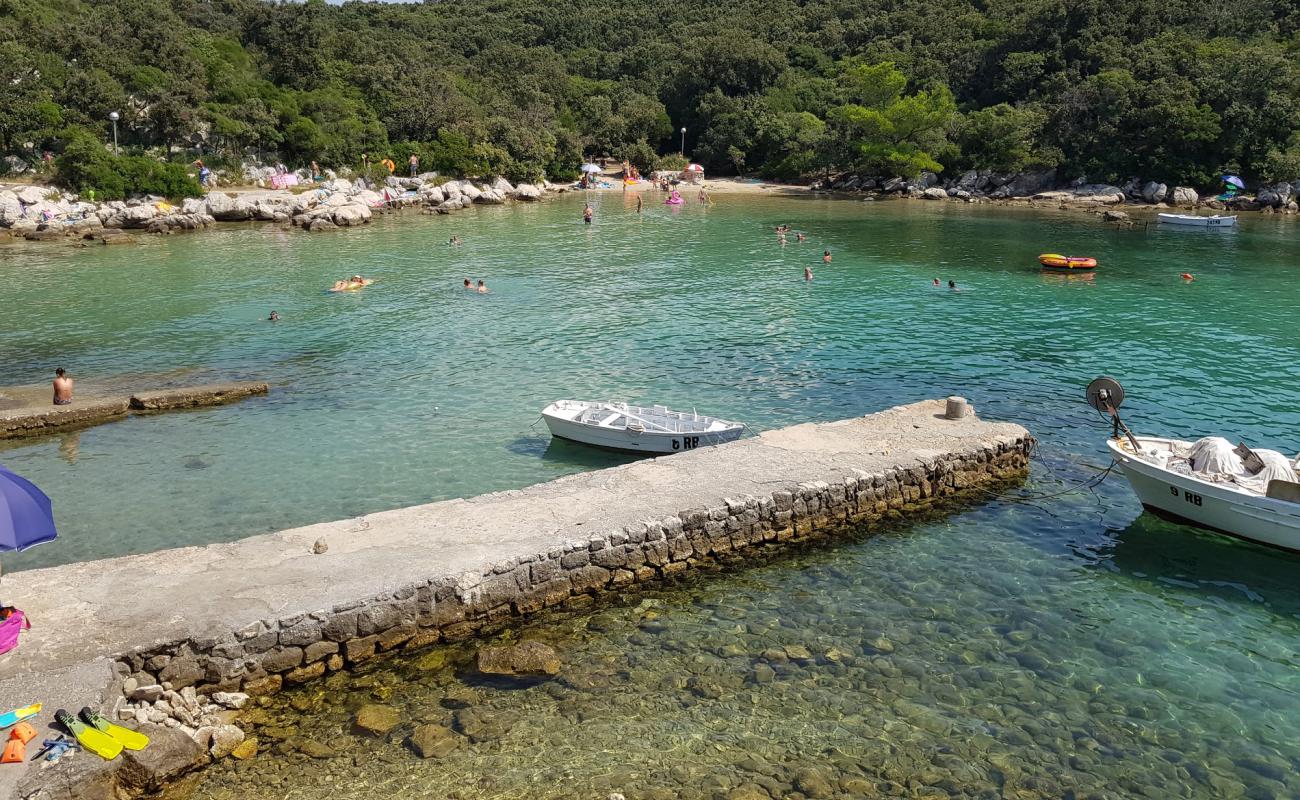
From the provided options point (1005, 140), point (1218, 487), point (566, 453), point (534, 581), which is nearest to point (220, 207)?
point (566, 453)

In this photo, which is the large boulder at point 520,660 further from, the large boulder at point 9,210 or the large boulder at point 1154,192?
the large boulder at point 1154,192

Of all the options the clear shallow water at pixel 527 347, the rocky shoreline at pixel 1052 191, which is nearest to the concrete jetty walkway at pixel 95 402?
the clear shallow water at pixel 527 347

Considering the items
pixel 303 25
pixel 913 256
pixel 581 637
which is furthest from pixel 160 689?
pixel 303 25

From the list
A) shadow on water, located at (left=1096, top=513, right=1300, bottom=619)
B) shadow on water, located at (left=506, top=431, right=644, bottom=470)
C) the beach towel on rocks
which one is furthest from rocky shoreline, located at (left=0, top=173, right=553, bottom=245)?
shadow on water, located at (left=1096, top=513, right=1300, bottom=619)

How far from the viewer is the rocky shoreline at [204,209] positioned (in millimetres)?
58312

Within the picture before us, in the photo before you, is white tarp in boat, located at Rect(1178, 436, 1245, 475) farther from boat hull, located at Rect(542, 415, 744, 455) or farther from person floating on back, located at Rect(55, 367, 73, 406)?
person floating on back, located at Rect(55, 367, 73, 406)

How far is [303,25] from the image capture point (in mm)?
92938

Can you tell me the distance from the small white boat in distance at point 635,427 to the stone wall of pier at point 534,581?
349 centimetres

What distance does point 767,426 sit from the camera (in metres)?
23.5

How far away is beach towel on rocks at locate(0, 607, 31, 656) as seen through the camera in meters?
11.7

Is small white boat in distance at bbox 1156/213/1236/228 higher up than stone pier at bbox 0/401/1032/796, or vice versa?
small white boat in distance at bbox 1156/213/1236/228

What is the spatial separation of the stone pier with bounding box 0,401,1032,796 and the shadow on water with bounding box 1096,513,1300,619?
3319 millimetres

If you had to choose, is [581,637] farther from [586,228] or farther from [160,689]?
[586,228]

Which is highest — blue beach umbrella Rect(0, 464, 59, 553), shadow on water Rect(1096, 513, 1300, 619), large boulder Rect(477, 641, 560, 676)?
blue beach umbrella Rect(0, 464, 59, 553)
